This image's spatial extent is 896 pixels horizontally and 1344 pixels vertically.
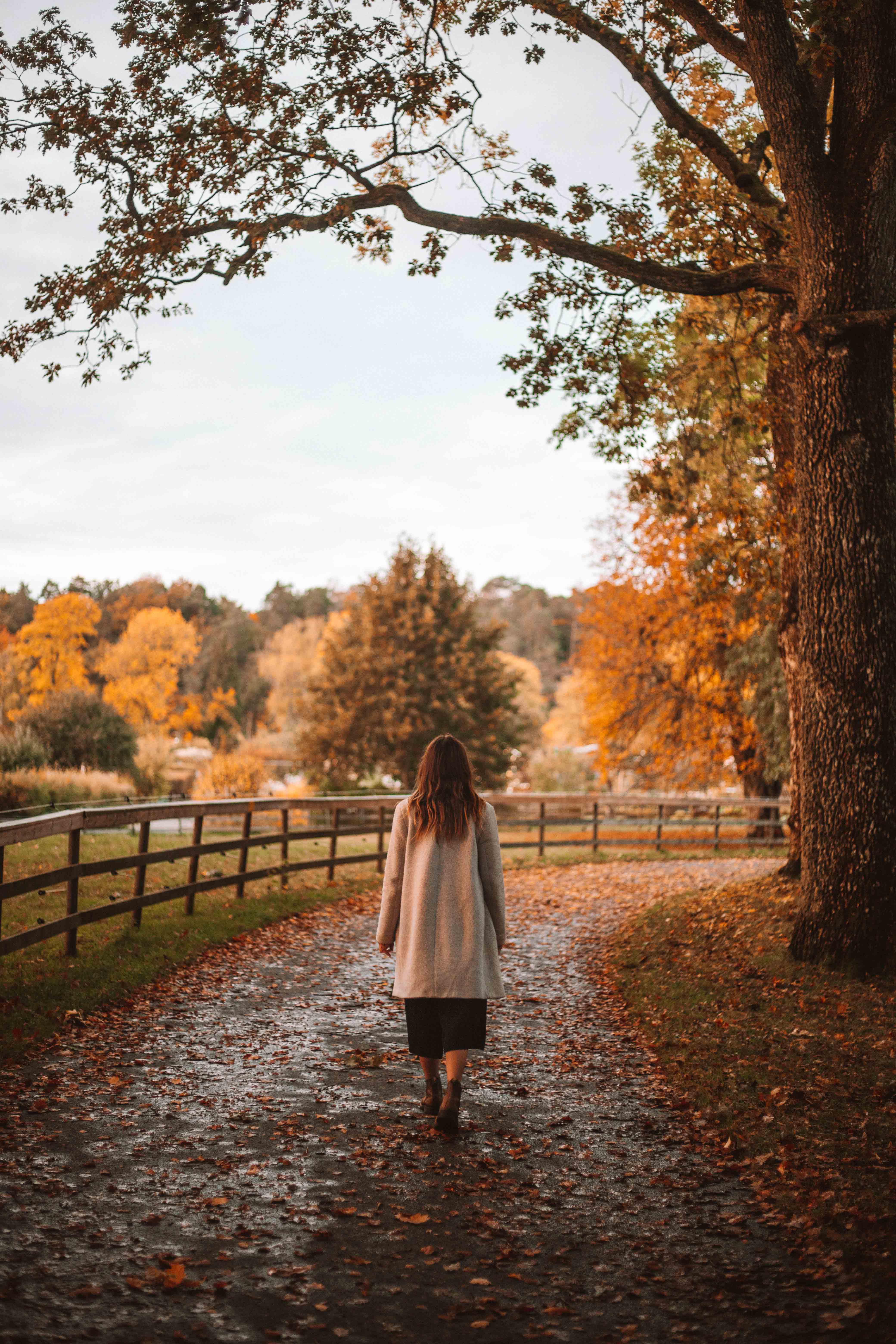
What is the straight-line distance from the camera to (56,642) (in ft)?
161

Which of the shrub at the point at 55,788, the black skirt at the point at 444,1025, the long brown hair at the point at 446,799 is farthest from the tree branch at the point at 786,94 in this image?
the shrub at the point at 55,788

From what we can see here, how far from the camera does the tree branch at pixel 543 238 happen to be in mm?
9656

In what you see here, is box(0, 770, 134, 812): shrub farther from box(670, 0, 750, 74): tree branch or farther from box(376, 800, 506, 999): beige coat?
box(670, 0, 750, 74): tree branch

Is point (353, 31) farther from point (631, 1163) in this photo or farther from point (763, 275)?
point (631, 1163)

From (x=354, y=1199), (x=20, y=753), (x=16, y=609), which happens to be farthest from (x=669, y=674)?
(x=16, y=609)

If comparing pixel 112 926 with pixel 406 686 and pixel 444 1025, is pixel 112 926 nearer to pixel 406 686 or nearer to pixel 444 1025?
pixel 444 1025

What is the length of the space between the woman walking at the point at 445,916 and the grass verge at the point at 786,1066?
52.3 inches

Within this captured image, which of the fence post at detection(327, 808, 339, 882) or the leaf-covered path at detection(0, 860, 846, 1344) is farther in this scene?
the fence post at detection(327, 808, 339, 882)

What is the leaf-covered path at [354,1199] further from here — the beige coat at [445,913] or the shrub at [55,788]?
the shrub at [55,788]

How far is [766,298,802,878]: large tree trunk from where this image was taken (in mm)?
11961

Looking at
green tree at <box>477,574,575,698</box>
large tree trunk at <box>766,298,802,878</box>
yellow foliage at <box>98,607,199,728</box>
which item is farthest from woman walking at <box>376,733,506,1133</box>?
green tree at <box>477,574,575,698</box>

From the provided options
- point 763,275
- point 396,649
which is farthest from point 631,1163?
point 396,649

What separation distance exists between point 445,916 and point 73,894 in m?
3.84

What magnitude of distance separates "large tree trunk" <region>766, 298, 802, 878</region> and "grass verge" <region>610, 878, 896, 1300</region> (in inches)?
77.6
